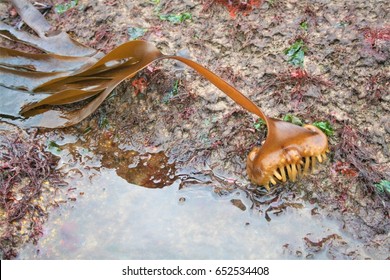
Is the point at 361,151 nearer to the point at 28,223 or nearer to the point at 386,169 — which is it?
the point at 386,169

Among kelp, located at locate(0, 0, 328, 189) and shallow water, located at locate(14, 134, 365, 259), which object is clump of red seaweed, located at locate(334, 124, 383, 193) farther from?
shallow water, located at locate(14, 134, 365, 259)

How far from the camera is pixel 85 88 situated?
3354 millimetres

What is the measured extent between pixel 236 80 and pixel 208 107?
27 cm

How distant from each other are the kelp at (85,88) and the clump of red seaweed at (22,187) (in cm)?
20

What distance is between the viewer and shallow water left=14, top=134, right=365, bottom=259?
2811mm

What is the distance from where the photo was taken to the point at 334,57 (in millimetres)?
3322

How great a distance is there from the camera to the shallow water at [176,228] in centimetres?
281

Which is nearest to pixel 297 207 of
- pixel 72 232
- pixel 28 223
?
pixel 72 232

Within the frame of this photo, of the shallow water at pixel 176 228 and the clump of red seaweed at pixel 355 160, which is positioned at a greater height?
Result: the clump of red seaweed at pixel 355 160

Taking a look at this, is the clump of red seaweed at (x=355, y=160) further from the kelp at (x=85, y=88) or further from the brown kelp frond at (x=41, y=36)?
the brown kelp frond at (x=41, y=36)

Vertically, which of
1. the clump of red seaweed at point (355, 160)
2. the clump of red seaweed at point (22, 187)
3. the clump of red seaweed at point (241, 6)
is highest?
the clump of red seaweed at point (241, 6)

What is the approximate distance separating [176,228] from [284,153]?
0.75 meters

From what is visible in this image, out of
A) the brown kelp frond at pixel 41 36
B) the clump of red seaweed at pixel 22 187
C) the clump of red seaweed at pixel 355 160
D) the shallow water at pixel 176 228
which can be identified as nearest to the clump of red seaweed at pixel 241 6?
the brown kelp frond at pixel 41 36
